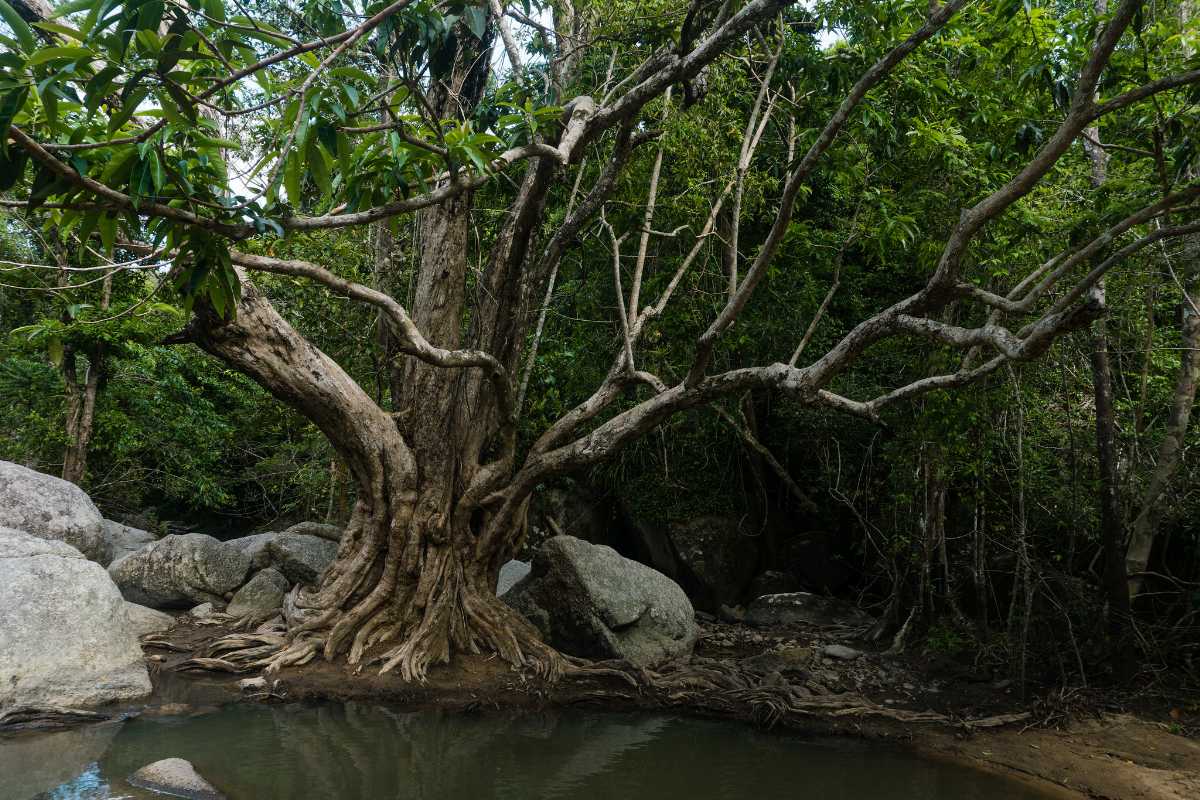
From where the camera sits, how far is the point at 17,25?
90.9 inches

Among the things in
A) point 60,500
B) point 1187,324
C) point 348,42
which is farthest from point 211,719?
point 1187,324

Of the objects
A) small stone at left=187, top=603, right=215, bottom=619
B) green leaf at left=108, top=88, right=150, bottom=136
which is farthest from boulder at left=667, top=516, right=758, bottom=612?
green leaf at left=108, top=88, right=150, bottom=136

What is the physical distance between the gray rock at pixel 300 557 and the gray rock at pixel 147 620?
1.23 metres

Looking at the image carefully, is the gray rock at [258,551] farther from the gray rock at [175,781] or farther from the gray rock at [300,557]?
the gray rock at [175,781]

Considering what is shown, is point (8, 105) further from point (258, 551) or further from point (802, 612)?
point (802, 612)

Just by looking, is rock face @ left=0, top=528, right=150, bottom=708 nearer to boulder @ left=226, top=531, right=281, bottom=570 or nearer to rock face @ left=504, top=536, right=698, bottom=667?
boulder @ left=226, top=531, right=281, bottom=570

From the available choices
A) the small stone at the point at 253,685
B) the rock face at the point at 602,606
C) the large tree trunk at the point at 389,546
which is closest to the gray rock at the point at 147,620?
the large tree trunk at the point at 389,546

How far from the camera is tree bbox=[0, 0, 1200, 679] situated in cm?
322

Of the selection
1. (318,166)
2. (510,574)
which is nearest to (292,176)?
(318,166)

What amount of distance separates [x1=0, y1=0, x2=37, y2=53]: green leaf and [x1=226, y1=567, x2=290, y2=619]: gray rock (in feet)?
22.9

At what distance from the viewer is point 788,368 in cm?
623

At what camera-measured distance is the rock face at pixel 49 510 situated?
8.57 m

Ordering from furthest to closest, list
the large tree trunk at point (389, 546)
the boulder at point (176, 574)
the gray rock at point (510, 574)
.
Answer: the gray rock at point (510, 574), the boulder at point (176, 574), the large tree trunk at point (389, 546)

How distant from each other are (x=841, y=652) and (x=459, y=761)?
13.4 feet
